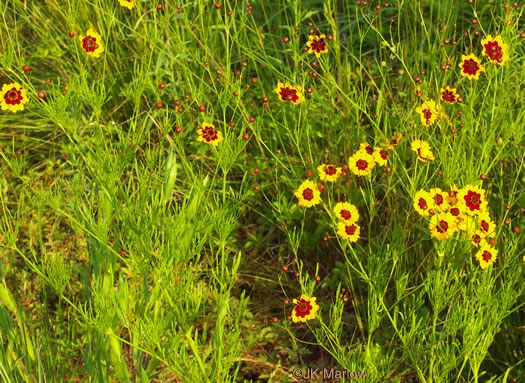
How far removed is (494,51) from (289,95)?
654mm

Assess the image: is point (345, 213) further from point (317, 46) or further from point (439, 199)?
point (317, 46)

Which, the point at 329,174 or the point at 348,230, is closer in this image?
the point at 348,230

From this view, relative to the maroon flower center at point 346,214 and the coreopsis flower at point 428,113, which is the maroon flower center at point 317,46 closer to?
the coreopsis flower at point 428,113

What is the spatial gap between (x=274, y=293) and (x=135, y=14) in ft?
5.29

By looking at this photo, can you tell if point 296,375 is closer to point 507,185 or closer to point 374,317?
point 374,317

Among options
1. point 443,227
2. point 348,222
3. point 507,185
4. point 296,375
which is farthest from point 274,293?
point 507,185

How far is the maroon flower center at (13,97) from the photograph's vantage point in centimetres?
168

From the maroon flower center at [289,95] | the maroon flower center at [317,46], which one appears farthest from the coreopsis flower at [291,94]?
the maroon flower center at [317,46]

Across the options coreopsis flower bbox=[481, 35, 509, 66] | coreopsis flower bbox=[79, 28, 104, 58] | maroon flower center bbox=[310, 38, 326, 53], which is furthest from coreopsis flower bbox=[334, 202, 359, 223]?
coreopsis flower bbox=[79, 28, 104, 58]

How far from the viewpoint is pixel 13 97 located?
168 cm

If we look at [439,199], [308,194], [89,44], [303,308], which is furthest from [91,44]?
[439,199]

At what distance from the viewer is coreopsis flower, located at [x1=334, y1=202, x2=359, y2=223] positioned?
5.88ft

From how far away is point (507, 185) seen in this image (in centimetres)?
220

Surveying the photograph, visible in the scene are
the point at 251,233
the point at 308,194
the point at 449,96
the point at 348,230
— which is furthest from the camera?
the point at 251,233
